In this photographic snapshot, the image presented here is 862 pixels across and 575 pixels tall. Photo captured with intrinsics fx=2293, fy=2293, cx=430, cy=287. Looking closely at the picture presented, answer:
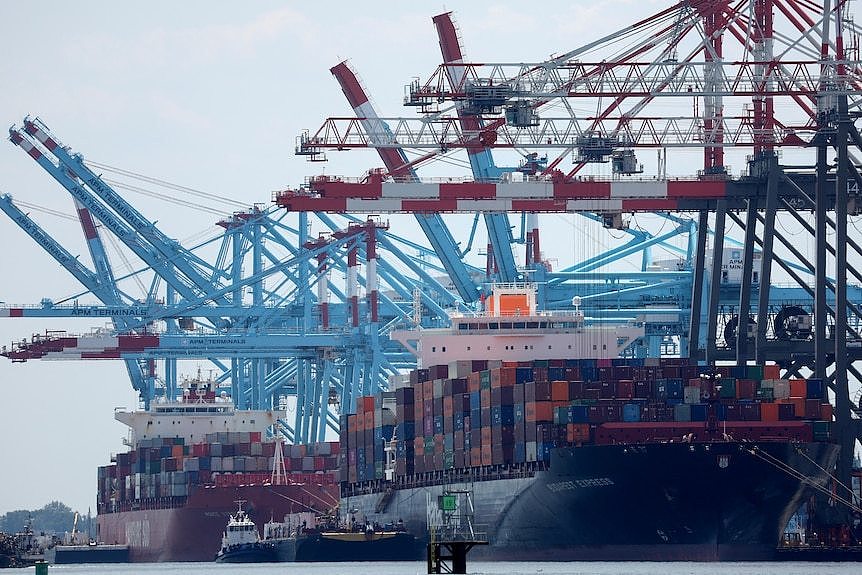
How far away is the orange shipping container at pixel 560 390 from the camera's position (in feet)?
229

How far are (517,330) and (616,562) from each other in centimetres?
1506

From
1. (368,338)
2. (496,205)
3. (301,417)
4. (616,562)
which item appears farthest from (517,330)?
(301,417)

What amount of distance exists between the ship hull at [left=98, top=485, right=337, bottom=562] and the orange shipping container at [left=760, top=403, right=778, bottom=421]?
29.7 metres

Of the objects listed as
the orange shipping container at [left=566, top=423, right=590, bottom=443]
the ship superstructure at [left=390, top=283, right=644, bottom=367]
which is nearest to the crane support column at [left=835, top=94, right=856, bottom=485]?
the orange shipping container at [left=566, top=423, right=590, bottom=443]

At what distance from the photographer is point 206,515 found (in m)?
96.1

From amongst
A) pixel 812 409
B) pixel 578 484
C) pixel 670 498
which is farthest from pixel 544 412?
pixel 812 409

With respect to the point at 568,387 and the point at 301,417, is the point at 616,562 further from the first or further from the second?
the point at 301,417

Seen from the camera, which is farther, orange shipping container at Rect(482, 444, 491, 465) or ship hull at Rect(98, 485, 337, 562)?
ship hull at Rect(98, 485, 337, 562)

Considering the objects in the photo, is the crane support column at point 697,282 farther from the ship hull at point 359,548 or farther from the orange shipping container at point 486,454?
the ship hull at point 359,548

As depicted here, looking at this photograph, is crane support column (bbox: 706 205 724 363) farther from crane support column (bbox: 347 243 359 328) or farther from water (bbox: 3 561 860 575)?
crane support column (bbox: 347 243 359 328)

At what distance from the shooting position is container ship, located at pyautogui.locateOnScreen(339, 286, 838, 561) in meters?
67.5

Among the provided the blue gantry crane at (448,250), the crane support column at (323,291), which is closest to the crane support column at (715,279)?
the blue gantry crane at (448,250)

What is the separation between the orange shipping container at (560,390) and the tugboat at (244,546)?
18.3 metres

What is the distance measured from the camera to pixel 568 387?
70.0m
